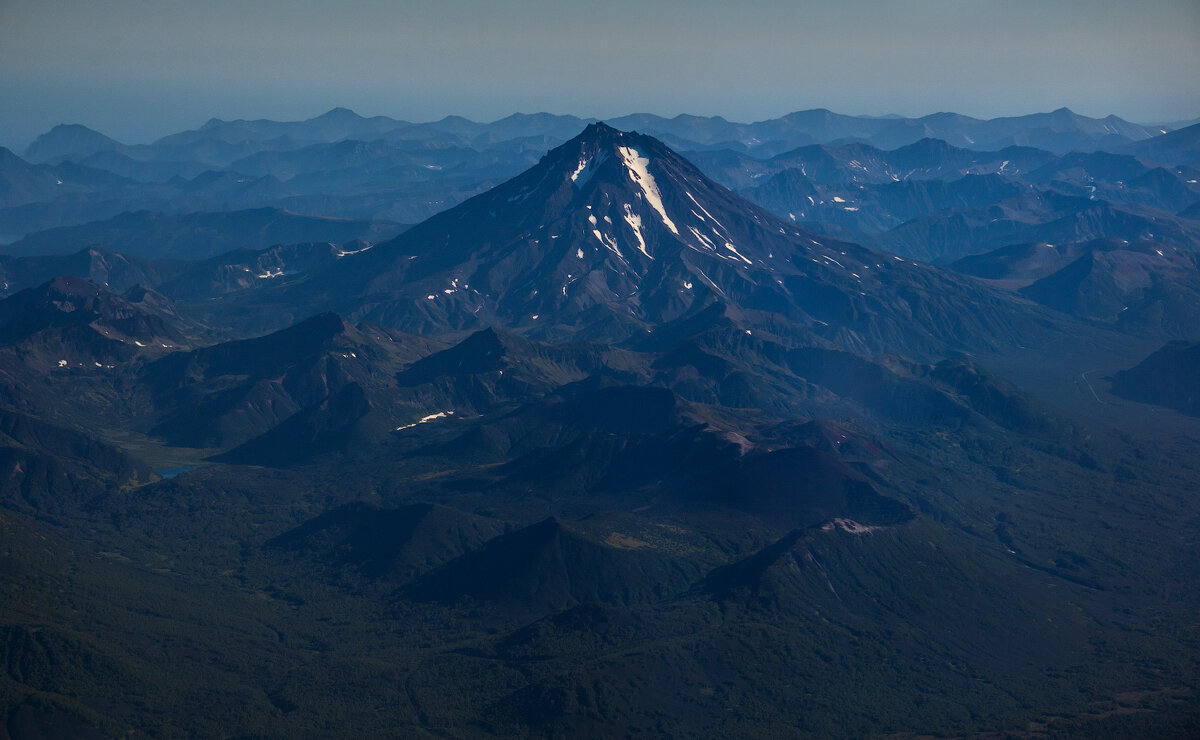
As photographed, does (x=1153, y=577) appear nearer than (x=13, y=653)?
No

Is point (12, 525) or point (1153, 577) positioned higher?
point (12, 525)

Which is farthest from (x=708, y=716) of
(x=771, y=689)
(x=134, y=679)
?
(x=134, y=679)

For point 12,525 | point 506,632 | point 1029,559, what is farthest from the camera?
point 1029,559

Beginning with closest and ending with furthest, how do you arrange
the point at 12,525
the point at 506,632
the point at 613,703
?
the point at 613,703 → the point at 506,632 → the point at 12,525

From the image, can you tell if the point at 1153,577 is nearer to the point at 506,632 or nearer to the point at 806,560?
the point at 806,560

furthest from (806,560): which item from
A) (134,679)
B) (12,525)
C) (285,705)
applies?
(12,525)

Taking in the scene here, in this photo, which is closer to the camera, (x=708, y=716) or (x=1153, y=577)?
(x=708, y=716)

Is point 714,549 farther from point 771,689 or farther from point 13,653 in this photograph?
point 13,653

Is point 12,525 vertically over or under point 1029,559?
over

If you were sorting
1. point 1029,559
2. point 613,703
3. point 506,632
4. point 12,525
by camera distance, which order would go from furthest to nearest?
point 1029,559 < point 12,525 < point 506,632 < point 613,703
